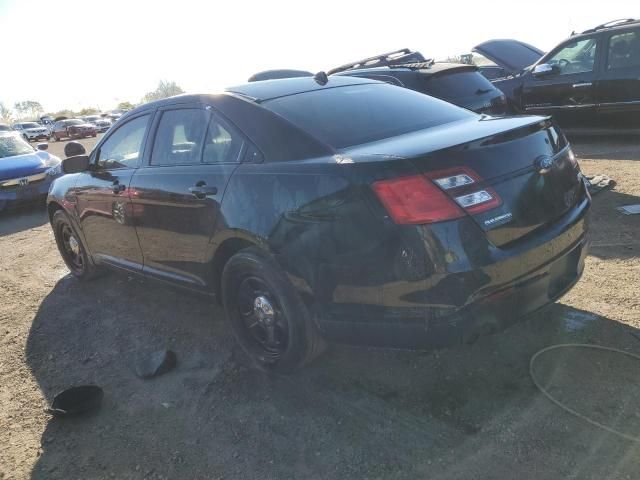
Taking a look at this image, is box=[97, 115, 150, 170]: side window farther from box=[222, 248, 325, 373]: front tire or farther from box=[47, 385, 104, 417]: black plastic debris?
box=[47, 385, 104, 417]: black plastic debris

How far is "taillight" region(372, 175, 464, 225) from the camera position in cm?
228

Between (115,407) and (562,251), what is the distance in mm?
2641

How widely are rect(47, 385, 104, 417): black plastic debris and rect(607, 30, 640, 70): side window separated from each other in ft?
25.9

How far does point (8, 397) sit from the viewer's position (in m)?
3.37

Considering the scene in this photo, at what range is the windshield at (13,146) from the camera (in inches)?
389

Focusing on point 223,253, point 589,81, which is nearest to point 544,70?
point 589,81

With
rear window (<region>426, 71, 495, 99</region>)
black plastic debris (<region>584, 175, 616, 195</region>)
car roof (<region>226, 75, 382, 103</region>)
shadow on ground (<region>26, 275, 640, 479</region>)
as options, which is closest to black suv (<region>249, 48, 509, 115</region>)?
rear window (<region>426, 71, 495, 99</region>)

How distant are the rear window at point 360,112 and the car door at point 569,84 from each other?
5452 millimetres

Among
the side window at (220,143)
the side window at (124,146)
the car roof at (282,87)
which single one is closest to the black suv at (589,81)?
the car roof at (282,87)

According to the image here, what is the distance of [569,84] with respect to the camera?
8102 mm

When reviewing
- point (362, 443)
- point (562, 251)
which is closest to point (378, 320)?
point (362, 443)

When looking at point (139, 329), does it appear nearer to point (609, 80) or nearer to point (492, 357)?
point (492, 357)

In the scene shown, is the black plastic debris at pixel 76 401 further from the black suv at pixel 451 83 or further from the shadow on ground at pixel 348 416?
the black suv at pixel 451 83

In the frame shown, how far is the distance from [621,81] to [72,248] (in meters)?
7.45
